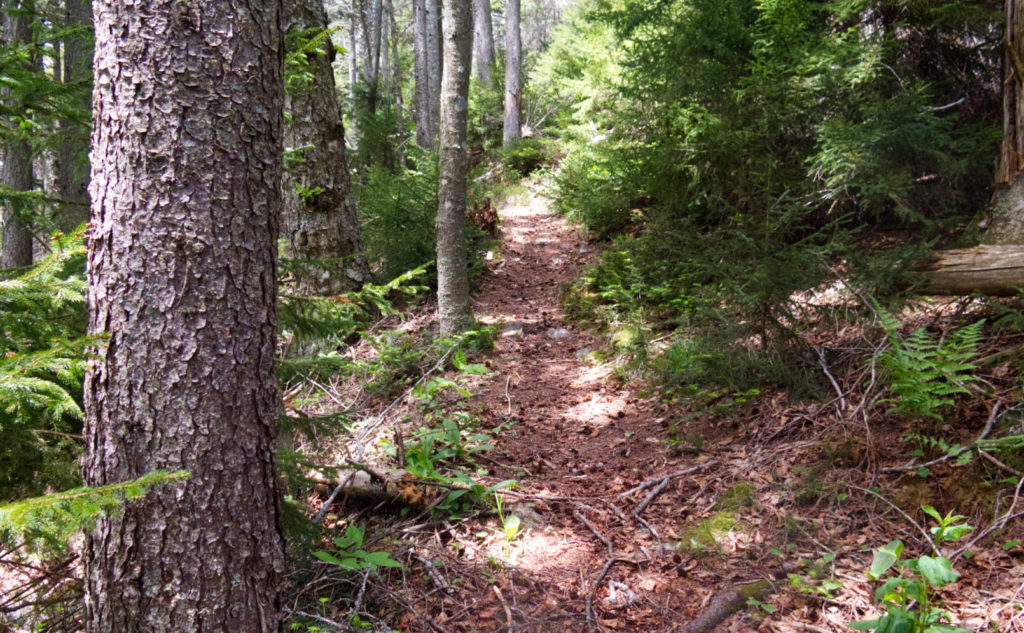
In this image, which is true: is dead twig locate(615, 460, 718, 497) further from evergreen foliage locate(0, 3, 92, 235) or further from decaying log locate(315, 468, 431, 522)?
evergreen foliage locate(0, 3, 92, 235)

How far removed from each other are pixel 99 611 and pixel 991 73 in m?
6.98

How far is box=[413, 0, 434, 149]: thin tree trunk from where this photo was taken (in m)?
14.2

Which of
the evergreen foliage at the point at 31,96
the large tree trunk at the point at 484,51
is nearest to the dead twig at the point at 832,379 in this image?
the evergreen foliage at the point at 31,96

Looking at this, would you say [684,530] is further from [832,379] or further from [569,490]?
[832,379]

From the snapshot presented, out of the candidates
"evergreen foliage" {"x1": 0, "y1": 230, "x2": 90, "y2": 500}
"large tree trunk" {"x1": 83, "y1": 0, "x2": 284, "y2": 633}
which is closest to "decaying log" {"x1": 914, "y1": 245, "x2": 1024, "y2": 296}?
"large tree trunk" {"x1": 83, "y1": 0, "x2": 284, "y2": 633}

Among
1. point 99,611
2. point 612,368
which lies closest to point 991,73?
point 612,368

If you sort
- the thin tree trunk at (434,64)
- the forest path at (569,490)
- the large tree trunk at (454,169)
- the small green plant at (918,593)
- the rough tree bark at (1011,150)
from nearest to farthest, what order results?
the small green plant at (918,593) < the forest path at (569,490) < the rough tree bark at (1011,150) < the large tree trunk at (454,169) < the thin tree trunk at (434,64)

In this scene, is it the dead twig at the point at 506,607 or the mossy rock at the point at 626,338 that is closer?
the dead twig at the point at 506,607

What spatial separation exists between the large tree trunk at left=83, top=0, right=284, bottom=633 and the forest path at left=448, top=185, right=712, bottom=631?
1427mm

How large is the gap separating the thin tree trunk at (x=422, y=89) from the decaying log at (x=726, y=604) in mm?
12420

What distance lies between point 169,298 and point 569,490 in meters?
2.96

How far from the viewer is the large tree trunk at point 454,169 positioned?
608 centimetres

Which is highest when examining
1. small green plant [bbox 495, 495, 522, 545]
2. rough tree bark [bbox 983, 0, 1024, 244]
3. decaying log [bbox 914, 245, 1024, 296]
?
rough tree bark [bbox 983, 0, 1024, 244]

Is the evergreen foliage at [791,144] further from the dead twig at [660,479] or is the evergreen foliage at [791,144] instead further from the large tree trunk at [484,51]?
the large tree trunk at [484,51]
